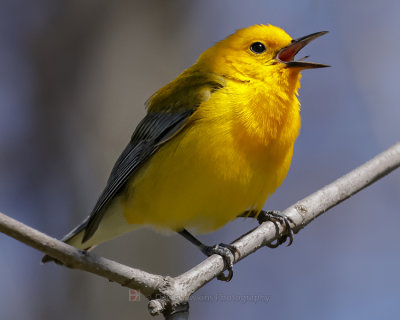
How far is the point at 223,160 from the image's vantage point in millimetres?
5148

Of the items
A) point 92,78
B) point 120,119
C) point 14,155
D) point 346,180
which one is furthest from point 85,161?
point 346,180

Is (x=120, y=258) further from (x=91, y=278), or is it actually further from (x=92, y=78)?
(x=92, y=78)

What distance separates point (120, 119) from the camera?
7.84 metres

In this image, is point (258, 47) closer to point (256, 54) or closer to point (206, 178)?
point (256, 54)

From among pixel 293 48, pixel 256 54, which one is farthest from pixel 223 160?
pixel 293 48

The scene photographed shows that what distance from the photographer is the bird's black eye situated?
6.01m

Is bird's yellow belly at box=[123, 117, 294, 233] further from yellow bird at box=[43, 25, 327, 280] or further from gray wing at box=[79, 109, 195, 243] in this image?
gray wing at box=[79, 109, 195, 243]

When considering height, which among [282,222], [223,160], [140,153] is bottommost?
[282,222]

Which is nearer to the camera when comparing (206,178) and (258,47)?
(206,178)

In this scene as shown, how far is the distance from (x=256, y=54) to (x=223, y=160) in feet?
4.38

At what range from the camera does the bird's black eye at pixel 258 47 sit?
19.7ft

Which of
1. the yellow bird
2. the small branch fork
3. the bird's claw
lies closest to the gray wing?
the yellow bird

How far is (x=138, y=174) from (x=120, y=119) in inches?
86.3

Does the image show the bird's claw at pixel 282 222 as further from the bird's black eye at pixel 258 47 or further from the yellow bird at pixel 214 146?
the bird's black eye at pixel 258 47
